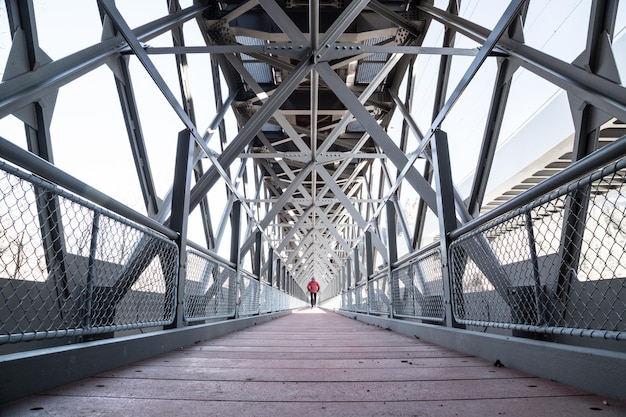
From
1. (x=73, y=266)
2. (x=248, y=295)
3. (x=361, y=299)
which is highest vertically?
(x=73, y=266)

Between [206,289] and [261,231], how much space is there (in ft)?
16.2

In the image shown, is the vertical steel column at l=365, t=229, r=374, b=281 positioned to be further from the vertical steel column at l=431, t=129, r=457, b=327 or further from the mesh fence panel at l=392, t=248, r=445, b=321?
the vertical steel column at l=431, t=129, r=457, b=327

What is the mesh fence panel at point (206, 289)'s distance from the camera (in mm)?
3531

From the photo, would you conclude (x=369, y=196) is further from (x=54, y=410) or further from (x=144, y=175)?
(x=54, y=410)

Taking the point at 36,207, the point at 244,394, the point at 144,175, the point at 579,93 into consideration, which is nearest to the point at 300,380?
the point at 244,394

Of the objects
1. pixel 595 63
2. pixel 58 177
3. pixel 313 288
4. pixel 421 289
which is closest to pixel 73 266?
pixel 58 177

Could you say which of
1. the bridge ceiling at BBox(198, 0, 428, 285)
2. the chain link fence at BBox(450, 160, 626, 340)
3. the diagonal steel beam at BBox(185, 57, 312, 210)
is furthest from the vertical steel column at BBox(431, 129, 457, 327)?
the diagonal steel beam at BBox(185, 57, 312, 210)

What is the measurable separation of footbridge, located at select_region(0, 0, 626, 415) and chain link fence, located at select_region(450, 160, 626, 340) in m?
0.02

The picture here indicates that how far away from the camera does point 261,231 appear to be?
29.4ft

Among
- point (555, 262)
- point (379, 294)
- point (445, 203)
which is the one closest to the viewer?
point (555, 262)

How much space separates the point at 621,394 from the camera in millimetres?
1301

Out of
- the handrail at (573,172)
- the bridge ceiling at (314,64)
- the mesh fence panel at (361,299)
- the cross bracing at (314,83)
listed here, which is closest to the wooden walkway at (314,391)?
the handrail at (573,172)

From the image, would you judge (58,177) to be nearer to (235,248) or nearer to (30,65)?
(30,65)

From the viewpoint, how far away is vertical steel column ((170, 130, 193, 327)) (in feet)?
10.4
